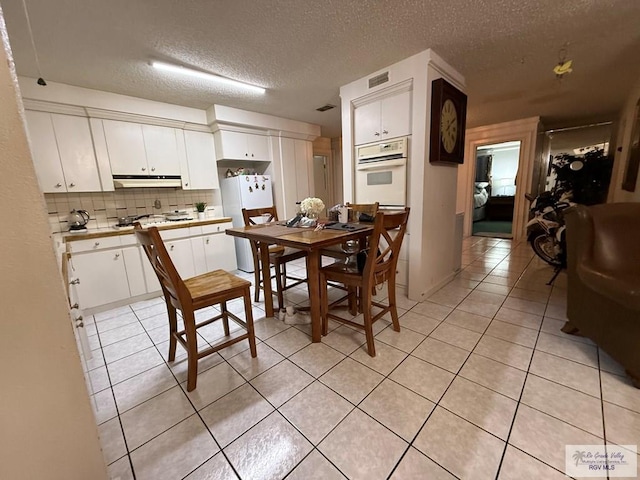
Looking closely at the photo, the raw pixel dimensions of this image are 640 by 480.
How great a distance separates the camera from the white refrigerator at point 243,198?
3.85m

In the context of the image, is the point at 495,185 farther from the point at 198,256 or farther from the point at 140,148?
the point at 140,148

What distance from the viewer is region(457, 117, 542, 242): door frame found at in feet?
15.8

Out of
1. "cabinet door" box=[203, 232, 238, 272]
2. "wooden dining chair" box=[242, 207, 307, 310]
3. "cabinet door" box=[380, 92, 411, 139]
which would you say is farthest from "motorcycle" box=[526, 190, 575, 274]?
"cabinet door" box=[203, 232, 238, 272]

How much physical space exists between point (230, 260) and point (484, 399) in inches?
133

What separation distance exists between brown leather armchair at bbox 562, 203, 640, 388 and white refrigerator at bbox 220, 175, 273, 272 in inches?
139

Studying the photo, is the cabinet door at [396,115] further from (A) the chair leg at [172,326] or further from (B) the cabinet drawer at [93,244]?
(B) the cabinet drawer at [93,244]

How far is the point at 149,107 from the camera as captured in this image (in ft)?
10.4

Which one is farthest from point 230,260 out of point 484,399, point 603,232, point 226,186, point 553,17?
point 553,17

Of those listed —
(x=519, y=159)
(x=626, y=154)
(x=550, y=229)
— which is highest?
(x=519, y=159)

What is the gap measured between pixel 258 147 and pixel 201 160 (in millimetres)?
903

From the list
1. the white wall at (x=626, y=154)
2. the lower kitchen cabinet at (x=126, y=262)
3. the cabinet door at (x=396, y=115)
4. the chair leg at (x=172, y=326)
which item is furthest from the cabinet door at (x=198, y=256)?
the white wall at (x=626, y=154)

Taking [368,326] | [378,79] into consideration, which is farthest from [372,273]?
[378,79]

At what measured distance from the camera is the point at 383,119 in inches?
109

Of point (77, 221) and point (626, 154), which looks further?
point (626, 154)
